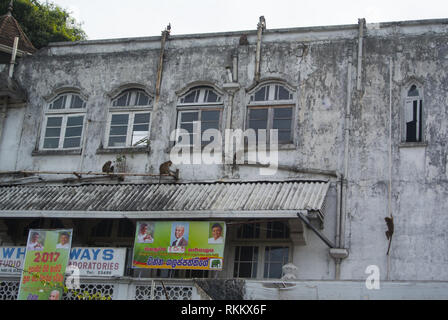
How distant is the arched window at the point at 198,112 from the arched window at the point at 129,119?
33.9 inches

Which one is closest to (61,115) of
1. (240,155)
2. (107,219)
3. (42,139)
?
(42,139)

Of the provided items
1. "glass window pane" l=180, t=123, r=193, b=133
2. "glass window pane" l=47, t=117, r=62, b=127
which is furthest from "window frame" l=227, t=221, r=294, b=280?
"glass window pane" l=47, t=117, r=62, b=127

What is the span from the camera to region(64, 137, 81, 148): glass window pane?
18.3m

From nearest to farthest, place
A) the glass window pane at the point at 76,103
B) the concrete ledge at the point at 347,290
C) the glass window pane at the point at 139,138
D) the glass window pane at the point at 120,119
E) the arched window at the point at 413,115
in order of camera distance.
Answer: the concrete ledge at the point at 347,290
the arched window at the point at 413,115
the glass window pane at the point at 139,138
the glass window pane at the point at 120,119
the glass window pane at the point at 76,103

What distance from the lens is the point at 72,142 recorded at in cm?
1838

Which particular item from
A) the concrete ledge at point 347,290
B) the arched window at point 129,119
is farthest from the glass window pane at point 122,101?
the concrete ledge at point 347,290

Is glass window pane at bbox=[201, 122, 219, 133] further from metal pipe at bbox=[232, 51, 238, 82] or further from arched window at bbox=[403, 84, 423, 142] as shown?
arched window at bbox=[403, 84, 423, 142]

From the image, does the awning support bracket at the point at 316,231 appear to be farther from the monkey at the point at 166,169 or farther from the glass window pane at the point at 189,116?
the glass window pane at the point at 189,116

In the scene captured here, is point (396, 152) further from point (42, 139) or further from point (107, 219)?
point (42, 139)

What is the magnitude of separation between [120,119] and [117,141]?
58 centimetres

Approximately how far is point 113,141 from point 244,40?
404cm

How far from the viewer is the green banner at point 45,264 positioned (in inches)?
606

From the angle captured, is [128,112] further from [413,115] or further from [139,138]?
[413,115]

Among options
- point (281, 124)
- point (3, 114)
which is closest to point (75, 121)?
point (3, 114)
